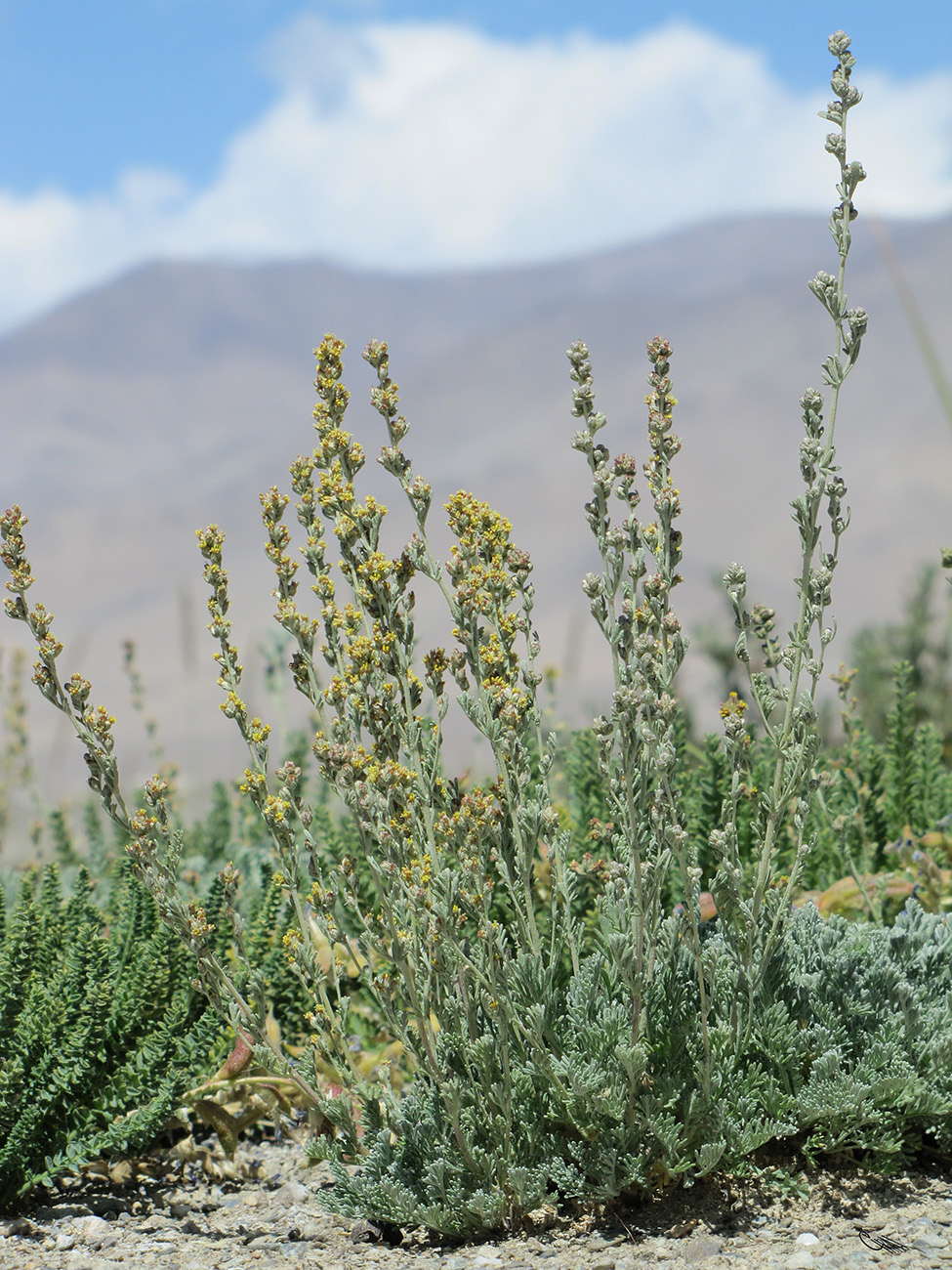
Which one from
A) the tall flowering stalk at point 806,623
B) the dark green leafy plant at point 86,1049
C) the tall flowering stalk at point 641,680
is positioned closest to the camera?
the tall flowering stalk at point 641,680

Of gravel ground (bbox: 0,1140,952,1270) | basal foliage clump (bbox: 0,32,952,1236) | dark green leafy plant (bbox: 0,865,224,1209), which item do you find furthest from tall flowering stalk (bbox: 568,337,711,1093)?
dark green leafy plant (bbox: 0,865,224,1209)

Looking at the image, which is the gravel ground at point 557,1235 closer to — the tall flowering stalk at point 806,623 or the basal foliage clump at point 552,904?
the basal foliage clump at point 552,904

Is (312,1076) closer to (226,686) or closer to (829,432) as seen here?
(226,686)

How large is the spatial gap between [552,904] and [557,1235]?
0.67 m

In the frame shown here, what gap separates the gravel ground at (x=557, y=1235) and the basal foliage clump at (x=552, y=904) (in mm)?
92

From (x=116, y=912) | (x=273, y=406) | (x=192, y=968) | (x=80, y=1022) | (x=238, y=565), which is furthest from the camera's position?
(x=273, y=406)

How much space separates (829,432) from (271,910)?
1.91 m

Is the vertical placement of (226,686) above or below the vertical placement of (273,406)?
below

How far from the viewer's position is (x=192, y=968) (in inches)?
127

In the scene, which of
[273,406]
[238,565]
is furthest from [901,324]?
[273,406]

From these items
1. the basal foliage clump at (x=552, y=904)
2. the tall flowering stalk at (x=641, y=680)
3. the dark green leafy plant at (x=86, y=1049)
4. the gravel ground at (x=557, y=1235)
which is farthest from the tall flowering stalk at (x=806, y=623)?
the dark green leafy plant at (x=86, y=1049)

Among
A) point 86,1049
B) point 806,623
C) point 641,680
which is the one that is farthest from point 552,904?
point 86,1049

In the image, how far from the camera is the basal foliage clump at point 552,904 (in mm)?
2379

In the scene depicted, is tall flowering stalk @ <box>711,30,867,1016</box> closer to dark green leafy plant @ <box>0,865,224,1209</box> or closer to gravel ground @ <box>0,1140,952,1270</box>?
gravel ground @ <box>0,1140,952,1270</box>
